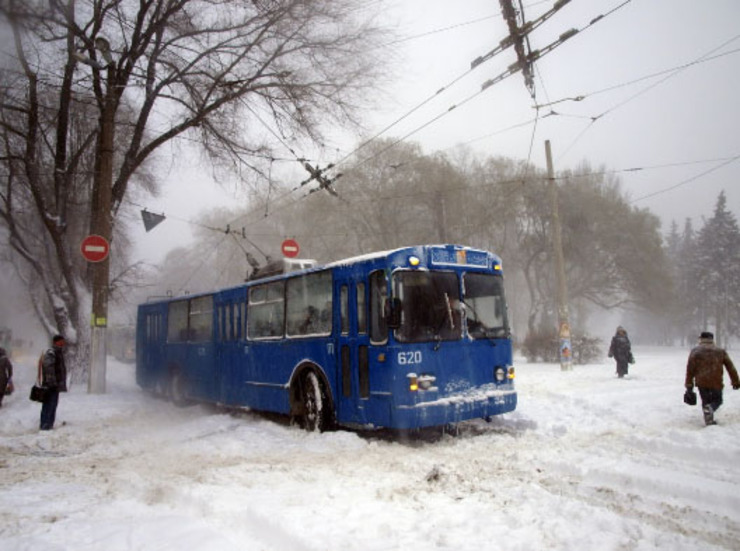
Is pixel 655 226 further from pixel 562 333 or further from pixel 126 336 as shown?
pixel 126 336

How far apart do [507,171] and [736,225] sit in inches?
1404

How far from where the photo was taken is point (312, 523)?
467 cm

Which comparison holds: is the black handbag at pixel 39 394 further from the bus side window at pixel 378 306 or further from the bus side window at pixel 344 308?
the bus side window at pixel 378 306

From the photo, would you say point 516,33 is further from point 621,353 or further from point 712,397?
point 621,353

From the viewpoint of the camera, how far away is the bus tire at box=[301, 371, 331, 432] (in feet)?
30.8

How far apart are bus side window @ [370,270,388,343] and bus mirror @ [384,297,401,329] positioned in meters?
0.33

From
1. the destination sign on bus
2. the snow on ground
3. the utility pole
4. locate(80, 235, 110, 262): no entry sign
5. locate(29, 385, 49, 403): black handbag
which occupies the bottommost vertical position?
the snow on ground

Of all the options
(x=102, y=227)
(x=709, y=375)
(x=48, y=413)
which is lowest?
(x=48, y=413)

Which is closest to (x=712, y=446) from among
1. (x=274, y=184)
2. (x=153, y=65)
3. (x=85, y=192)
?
(x=274, y=184)

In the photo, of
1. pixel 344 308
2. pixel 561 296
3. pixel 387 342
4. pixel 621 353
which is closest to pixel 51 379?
pixel 344 308

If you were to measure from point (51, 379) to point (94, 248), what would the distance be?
3.94 meters

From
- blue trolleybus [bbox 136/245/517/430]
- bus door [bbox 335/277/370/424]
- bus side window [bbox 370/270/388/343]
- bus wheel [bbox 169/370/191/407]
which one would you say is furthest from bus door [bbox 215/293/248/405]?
bus side window [bbox 370/270/388/343]

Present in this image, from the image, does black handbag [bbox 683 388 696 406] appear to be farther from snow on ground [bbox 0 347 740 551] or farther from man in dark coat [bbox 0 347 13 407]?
man in dark coat [bbox 0 347 13 407]

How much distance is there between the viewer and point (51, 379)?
35.0ft
